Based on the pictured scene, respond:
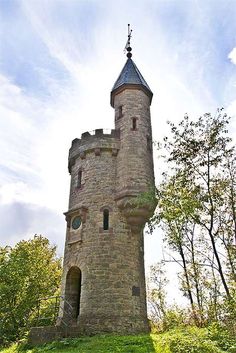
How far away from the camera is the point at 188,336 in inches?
434

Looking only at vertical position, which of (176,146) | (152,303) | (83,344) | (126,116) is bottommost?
(83,344)

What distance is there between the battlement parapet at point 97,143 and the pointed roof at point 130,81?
9.81 feet

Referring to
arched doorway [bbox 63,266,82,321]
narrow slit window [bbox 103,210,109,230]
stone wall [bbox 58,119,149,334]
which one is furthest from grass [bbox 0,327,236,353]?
narrow slit window [bbox 103,210,109,230]

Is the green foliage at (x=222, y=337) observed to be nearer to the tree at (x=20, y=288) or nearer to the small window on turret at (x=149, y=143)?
the small window on turret at (x=149, y=143)

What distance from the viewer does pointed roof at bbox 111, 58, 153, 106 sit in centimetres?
2086

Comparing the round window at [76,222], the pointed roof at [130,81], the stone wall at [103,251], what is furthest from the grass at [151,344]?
the pointed roof at [130,81]

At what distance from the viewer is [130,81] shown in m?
21.0

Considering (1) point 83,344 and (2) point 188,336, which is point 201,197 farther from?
(1) point 83,344

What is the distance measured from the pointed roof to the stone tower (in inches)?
2.4

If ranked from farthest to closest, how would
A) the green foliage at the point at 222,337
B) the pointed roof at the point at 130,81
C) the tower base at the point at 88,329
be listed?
1. the pointed roof at the point at 130,81
2. the tower base at the point at 88,329
3. the green foliage at the point at 222,337

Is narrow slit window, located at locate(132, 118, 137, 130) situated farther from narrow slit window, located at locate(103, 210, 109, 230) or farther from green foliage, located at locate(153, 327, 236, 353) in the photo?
green foliage, located at locate(153, 327, 236, 353)

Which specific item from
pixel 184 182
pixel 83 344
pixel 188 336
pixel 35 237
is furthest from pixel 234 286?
pixel 35 237

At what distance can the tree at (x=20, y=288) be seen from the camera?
24.1 meters

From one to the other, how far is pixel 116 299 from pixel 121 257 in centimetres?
189
